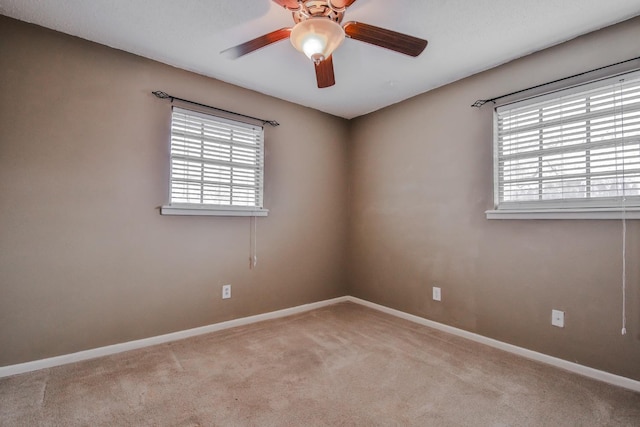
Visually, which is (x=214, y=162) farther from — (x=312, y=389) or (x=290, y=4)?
(x=312, y=389)

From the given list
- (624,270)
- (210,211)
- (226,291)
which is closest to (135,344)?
(226,291)

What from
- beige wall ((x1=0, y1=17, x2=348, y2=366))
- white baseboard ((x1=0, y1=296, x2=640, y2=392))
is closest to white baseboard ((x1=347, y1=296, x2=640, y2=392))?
white baseboard ((x1=0, y1=296, x2=640, y2=392))

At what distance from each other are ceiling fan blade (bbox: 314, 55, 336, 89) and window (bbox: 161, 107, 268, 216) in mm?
1211

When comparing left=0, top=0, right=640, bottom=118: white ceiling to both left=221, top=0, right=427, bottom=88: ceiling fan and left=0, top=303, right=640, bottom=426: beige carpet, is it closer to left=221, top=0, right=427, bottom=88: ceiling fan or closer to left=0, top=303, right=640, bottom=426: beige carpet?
left=221, top=0, right=427, bottom=88: ceiling fan

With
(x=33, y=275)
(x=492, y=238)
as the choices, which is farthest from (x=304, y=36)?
(x=33, y=275)

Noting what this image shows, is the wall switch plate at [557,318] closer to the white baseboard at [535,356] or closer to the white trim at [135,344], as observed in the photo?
the white baseboard at [535,356]

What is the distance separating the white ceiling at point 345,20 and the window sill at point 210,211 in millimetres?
1229

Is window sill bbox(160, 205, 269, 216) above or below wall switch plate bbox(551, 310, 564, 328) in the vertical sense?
above

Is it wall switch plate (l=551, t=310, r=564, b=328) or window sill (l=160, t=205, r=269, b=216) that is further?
window sill (l=160, t=205, r=269, b=216)

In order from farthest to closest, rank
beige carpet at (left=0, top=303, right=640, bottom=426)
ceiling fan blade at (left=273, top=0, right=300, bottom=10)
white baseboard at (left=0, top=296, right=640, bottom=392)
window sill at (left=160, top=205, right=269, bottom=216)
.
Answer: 1. window sill at (left=160, top=205, right=269, bottom=216)
2. white baseboard at (left=0, top=296, right=640, bottom=392)
3. beige carpet at (left=0, top=303, right=640, bottom=426)
4. ceiling fan blade at (left=273, top=0, right=300, bottom=10)

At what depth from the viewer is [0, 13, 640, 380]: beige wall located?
2.17 m

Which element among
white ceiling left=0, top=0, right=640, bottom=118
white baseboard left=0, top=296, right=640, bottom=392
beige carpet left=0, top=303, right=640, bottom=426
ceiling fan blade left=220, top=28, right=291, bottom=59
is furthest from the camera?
white baseboard left=0, top=296, right=640, bottom=392

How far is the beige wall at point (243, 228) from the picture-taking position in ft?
7.12

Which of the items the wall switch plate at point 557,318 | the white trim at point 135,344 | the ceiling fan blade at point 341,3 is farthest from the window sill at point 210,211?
the wall switch plate at point 557,318
